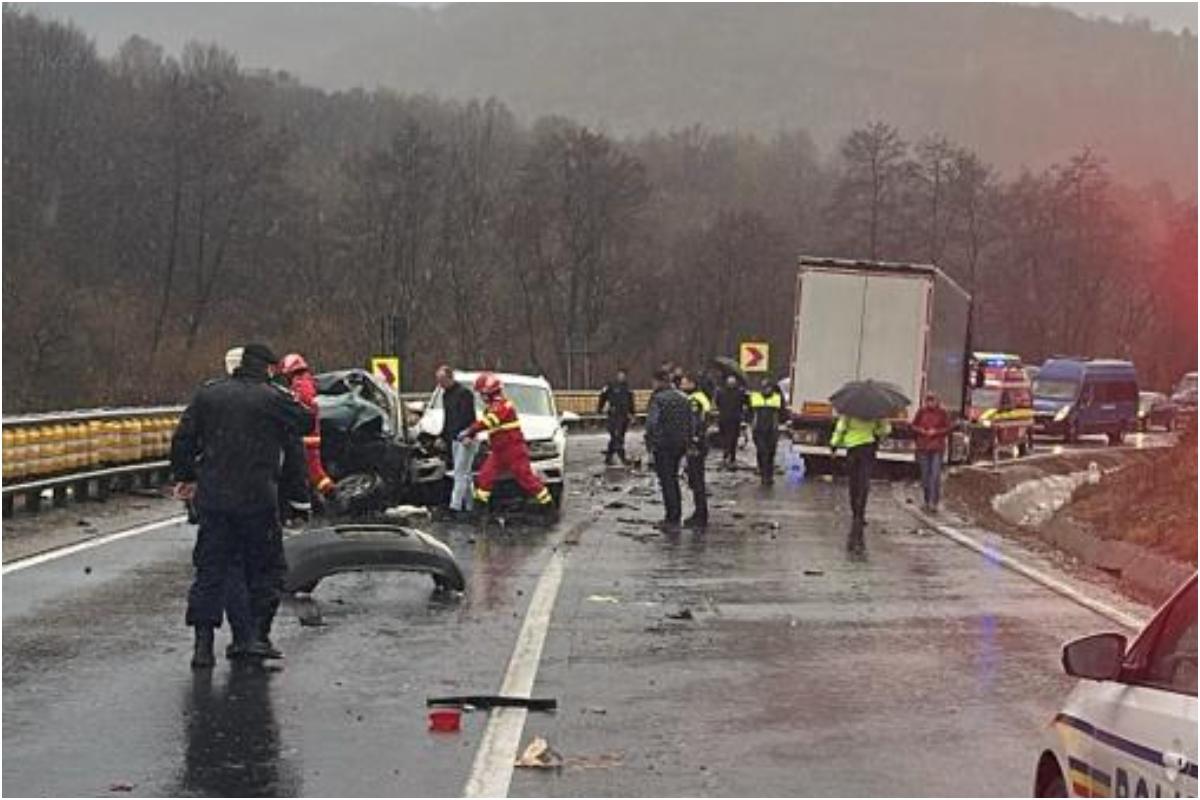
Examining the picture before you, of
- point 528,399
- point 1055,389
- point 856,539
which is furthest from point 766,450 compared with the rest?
point 1055,389

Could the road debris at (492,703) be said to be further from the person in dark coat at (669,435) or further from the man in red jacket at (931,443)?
the man in red jacket at (931,443)

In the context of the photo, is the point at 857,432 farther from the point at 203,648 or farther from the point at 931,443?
the point at 203,648

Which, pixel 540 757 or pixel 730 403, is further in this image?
pixel 730 403

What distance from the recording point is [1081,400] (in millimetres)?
47406

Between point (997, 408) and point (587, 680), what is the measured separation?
29.3 meters

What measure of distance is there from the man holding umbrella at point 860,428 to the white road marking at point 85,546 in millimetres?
7359

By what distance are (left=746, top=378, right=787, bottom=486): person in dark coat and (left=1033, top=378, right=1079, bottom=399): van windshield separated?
2232 cm

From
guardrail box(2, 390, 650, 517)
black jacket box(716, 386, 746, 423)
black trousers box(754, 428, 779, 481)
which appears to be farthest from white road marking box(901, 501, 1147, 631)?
black jacket box(716, 386, 746, 423)

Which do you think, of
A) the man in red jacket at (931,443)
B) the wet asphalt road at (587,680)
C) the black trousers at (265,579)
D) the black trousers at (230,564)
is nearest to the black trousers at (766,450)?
the man in red jacket at (931,443)

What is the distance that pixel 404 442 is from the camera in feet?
63.8

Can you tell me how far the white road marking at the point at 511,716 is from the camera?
21.7ft

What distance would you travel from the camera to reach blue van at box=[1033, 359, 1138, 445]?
47469 mm

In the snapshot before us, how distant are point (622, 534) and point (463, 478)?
91.6 inches

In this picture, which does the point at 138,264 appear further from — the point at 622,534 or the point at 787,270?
the point at 622,534
